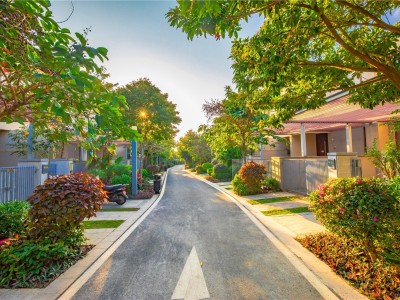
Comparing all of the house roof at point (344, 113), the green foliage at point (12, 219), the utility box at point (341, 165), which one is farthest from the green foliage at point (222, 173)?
the green foliage at point (12, 219)

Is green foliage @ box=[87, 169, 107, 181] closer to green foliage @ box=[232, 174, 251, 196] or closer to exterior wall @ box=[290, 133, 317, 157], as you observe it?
green foliage @ box=[232, 174, 251, 196]

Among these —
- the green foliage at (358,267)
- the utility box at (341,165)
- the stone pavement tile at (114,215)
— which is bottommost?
the stone pavement tile at (114,215)

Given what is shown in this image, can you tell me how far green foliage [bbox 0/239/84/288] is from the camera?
3828mm

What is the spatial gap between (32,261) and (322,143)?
Answer: 24271 millimetres

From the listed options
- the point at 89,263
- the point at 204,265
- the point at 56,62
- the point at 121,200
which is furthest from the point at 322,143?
the point at 56,62

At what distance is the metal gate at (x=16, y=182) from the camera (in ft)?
23.1

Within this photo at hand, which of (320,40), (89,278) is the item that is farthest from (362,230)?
(89,278)

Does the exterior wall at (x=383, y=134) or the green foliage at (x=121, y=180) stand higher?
the exterior wall at (x=383, y=134)

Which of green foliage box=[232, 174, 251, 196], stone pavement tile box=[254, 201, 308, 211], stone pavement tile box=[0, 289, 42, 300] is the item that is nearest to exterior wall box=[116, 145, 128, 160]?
Answer: green foliage box=[232, 174, 251, 196]

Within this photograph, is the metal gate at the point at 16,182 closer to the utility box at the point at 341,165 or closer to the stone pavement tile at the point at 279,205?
the stone pavement tile at the point at 279,205

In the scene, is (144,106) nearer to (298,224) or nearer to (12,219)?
(12,219)

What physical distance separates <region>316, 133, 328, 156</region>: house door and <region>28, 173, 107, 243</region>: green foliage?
22.7 meters

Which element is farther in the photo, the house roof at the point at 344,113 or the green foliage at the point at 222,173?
the green foliage at the point at 222,173

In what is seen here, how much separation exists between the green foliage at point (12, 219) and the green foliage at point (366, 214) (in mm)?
7364
